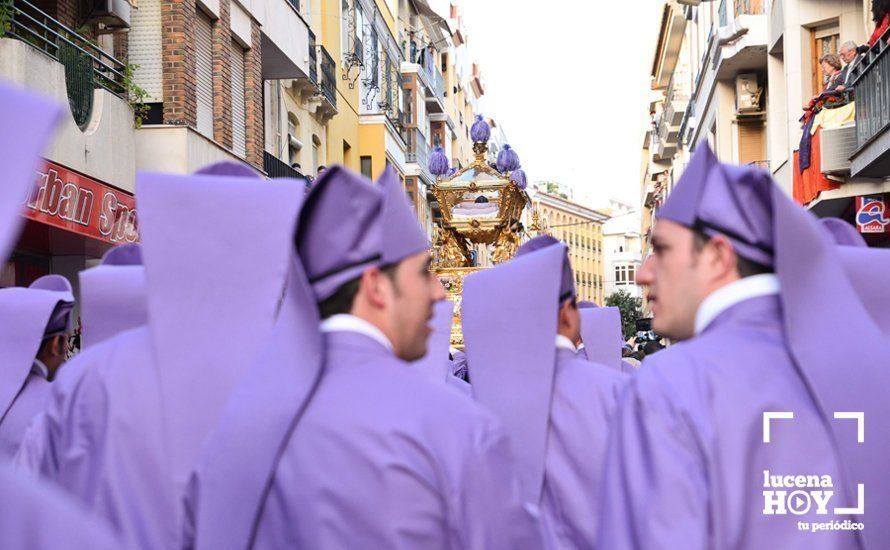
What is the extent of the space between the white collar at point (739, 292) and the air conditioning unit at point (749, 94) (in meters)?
23.9

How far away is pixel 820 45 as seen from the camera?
2081cm

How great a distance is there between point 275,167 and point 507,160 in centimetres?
803

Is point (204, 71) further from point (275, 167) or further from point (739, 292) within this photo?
point (739, 292)

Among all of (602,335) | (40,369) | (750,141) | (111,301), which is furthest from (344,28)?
(111,301)

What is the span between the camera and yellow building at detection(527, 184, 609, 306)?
112 meters

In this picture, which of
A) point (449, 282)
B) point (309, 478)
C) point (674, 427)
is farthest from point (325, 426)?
point (449, 282)

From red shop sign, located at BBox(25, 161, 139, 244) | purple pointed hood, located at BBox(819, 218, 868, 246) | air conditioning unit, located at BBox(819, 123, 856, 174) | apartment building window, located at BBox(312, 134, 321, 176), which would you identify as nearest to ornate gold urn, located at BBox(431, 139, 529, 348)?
red shop sign, located at BBox(25, 161, 139, 244)

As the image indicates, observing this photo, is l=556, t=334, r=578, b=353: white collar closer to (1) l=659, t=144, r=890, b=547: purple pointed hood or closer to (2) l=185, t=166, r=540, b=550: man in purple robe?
(1) l=659, t=144, r=890, b=547: purple pointed hood

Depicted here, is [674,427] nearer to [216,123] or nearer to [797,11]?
[216,123]

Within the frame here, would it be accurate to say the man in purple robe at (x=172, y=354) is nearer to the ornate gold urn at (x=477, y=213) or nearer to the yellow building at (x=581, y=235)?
the ornate gold urn at (x=477, y=213)

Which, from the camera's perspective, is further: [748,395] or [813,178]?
[813,178]

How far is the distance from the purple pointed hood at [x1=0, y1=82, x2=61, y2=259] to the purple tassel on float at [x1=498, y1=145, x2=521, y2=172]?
14958 mm

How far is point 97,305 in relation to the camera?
17.0ft

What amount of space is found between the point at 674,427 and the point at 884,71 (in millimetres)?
12400
